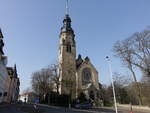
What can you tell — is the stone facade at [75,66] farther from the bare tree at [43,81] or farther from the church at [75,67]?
the bare tree at [43,81]

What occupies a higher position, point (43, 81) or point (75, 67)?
point (75, 67)

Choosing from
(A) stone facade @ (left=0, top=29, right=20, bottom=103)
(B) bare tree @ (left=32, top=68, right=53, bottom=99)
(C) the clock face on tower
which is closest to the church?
(C) the clock face on tower

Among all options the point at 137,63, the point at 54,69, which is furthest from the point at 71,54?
the point at 137,63

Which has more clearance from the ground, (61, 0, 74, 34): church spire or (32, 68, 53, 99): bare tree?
(61, 0, 74, 34): church spire

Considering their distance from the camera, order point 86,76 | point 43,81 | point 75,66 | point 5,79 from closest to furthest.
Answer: point 5,79 → point 43,81 → point 86,76 → point 75,66

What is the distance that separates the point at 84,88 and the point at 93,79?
5875mm

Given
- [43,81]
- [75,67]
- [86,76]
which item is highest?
[75,67]

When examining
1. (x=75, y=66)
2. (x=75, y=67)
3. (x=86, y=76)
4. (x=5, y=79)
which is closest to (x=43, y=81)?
(x=5, y=79)

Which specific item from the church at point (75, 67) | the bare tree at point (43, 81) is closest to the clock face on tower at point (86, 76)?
the church at point (75, 67)

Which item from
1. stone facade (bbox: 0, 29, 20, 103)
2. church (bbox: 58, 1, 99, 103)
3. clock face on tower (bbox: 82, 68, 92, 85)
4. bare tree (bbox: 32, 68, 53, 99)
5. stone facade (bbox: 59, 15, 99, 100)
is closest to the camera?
stone facade (bbox: 0, 29, 20, 103)

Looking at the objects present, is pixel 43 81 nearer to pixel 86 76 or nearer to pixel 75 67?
pixel 75 67

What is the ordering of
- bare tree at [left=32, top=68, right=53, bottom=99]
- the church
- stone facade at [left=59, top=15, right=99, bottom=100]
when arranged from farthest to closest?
stone facade at [left=59, top=15, right=99, bottom=100] → the church → bare tree at [left=32, top=68, right=53, bottom=99]

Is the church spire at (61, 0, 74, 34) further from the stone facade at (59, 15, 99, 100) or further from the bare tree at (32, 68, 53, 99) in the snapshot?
the bare tree at (32, 68, 53, 99)

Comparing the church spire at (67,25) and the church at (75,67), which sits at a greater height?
the church spire at (67,25)
